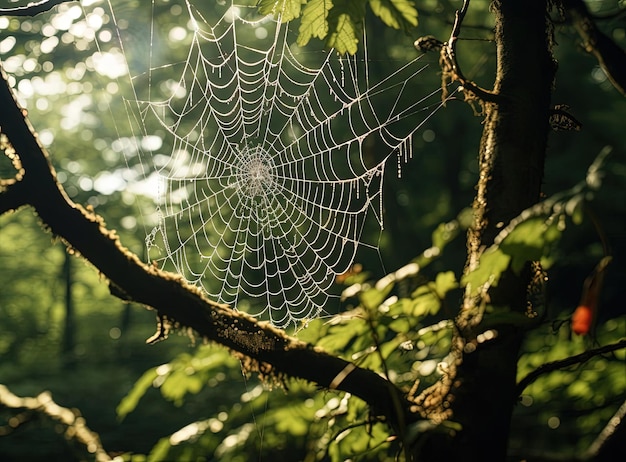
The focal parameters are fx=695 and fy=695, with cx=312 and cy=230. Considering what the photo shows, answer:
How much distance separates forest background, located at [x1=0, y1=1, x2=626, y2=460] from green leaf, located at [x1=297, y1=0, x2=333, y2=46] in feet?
2.47

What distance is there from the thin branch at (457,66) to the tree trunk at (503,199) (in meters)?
0.04

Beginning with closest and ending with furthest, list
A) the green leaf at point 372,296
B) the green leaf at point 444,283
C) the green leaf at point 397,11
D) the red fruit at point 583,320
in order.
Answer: the red fruit at point 583,320
the green leaf at point 372,296
the green leaf at point 444,283
the green leaf at point 397,11

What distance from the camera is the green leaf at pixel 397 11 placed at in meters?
1.71

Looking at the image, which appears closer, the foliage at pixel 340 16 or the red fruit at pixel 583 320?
the red fruit at pixel 583 320

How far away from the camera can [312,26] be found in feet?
6.20

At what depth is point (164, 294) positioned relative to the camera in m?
1.86

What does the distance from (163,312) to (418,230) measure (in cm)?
1136

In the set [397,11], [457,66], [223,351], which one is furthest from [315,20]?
[223,351]

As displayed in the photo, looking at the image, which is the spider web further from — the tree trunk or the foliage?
the tree trunk

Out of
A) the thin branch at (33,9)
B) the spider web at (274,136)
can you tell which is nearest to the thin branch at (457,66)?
the thin branch at (33,9)

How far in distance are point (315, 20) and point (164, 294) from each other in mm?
840

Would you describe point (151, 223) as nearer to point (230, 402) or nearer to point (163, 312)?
point (230, 402)

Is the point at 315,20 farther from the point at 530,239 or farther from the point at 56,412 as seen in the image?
the point at 56,412

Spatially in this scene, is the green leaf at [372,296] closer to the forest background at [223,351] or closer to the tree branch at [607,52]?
the forest background at [223,351]
